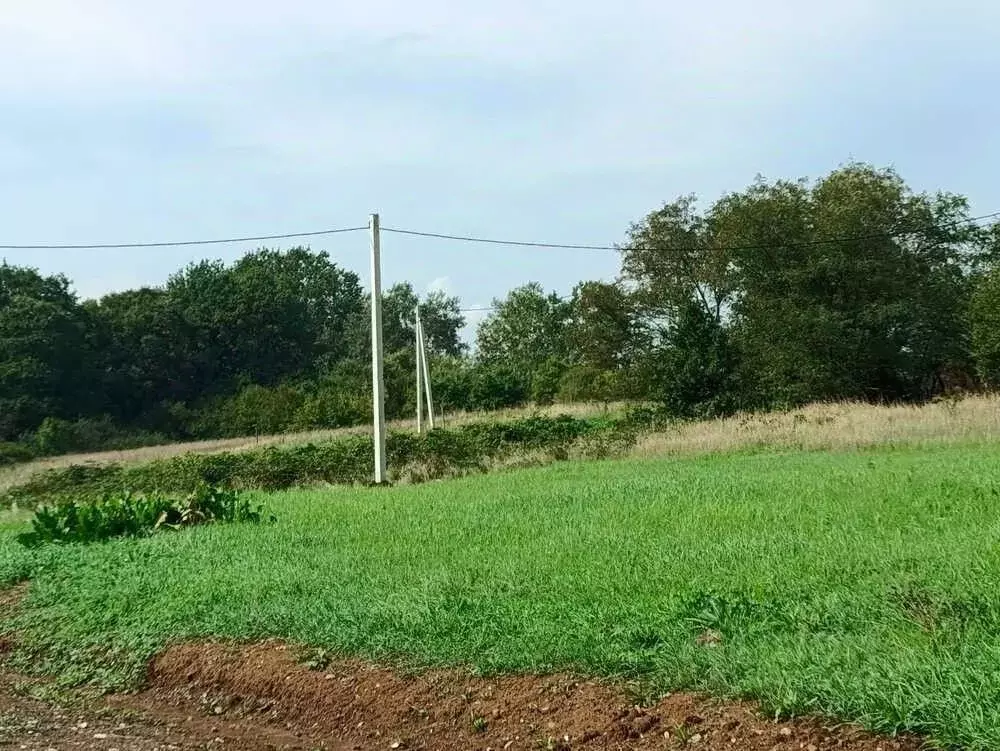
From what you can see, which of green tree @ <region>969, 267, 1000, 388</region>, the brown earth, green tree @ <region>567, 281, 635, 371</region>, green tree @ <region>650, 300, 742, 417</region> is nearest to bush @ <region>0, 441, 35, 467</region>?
green tree @ <region>567, 281, 635, 371</region>

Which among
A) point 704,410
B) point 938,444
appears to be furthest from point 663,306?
point 938,444

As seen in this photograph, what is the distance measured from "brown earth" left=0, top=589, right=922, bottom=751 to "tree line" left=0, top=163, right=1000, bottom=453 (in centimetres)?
3304

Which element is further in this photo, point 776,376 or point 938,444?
point 776,376

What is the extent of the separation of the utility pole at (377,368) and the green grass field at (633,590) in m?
8.16

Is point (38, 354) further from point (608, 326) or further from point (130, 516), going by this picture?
point (130, 516)

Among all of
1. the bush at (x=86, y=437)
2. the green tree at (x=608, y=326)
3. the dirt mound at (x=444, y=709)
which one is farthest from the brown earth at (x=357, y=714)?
the bush at (x=86, y=437)

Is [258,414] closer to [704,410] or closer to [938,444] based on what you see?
[704,410]

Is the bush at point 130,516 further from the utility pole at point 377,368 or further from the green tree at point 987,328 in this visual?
the green tree at point 987,328

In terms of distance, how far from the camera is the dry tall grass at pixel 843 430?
22.4 meters

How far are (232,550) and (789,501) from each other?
6364mm

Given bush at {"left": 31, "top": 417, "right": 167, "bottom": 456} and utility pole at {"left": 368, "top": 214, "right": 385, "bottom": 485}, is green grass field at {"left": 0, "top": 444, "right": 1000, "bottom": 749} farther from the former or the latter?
bush at {"left": 31, "top": 417, "right": 167, "bottom": 456}

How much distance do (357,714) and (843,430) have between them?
19660 mm

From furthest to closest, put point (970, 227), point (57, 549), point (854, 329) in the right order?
point (970, 227) < point (854, 329) < point (57, 549)

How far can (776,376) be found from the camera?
39438mm
